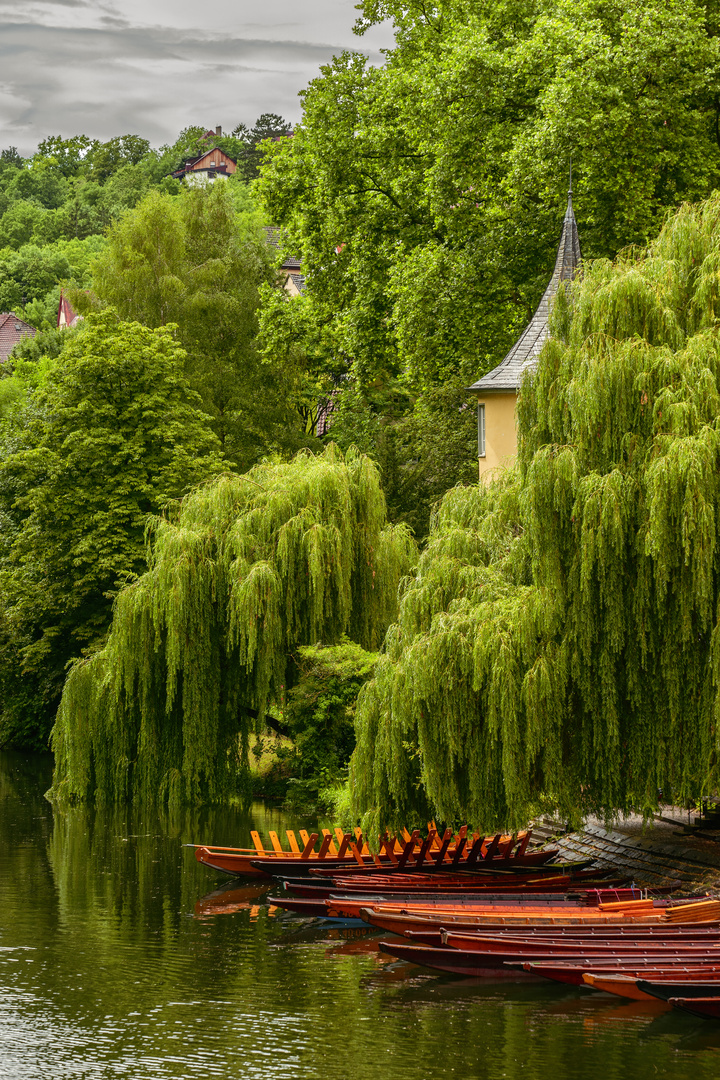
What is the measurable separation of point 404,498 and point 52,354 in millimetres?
25026

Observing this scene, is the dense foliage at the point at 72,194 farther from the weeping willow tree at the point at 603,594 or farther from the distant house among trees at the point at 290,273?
the weeping willow tree at the point at 603,594

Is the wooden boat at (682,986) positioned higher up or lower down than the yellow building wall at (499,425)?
lower down

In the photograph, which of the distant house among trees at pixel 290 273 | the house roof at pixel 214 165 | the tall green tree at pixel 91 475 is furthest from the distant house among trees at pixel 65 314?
the house roof at pixel 214 165

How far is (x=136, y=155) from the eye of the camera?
141m

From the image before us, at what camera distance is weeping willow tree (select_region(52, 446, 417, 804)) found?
24.4 m

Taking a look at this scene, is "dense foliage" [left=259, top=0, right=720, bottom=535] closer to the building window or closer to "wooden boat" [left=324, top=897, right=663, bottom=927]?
the building window

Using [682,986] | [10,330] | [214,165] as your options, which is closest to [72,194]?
[214,165]

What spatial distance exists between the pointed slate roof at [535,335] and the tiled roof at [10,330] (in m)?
59.5

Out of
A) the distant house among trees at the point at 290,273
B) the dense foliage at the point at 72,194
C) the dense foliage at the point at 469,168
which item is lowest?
the dense foliage at the point at 469,168

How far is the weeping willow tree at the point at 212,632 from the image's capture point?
24.4 m

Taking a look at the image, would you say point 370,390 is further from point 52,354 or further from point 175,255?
point 52,354

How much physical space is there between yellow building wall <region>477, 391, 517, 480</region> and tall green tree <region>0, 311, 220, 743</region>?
30.7 ft

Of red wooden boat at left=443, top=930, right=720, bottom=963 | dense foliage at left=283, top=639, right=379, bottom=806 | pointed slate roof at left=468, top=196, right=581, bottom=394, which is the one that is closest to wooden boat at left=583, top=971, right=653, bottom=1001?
red wooden boat at left=443, top=930, right=720, bottom=963

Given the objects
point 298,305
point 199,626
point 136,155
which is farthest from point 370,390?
point 136,155
